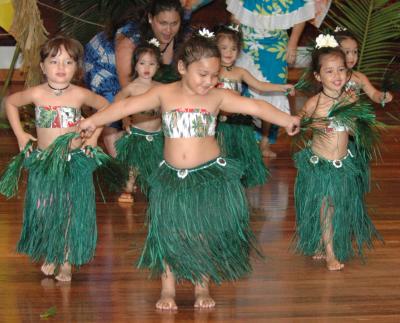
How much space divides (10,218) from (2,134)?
2.00 meters

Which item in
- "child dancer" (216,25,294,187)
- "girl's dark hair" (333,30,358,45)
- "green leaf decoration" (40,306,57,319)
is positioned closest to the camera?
"green leaf decoration" (40,306,57,319)

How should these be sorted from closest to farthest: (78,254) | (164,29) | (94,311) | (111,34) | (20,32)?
(94,311)
(78,254)
(164,29)
(111,34)
(20,32)

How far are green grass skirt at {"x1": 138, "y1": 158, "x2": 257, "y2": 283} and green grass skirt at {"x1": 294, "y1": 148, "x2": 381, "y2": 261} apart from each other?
558 millimetres

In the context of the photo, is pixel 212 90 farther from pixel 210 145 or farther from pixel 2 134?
pixel 2 134

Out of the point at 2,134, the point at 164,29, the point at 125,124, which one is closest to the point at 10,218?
the point at 125,124

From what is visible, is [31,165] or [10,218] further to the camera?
[10,218]

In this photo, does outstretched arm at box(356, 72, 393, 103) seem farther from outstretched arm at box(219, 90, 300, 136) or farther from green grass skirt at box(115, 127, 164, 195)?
green grass skirt at box(115, 127, 164, 195)

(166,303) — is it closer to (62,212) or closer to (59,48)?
(62,212)

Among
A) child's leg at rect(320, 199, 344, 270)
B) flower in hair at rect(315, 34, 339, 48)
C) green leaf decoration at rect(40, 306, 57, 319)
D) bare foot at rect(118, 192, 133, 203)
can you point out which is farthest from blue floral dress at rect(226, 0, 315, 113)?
green leaf decoration at rect(40, 306, 57, 319)

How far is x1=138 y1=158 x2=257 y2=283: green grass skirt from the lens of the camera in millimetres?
3506

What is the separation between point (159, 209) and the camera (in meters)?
3.54

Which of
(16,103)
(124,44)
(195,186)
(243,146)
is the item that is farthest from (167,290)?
(124,44)

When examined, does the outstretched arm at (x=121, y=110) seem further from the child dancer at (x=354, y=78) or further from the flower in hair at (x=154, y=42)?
the flower in hair at (x=154, y=42)

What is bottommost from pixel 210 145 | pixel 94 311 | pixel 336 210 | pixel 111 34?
pixel 94 311
